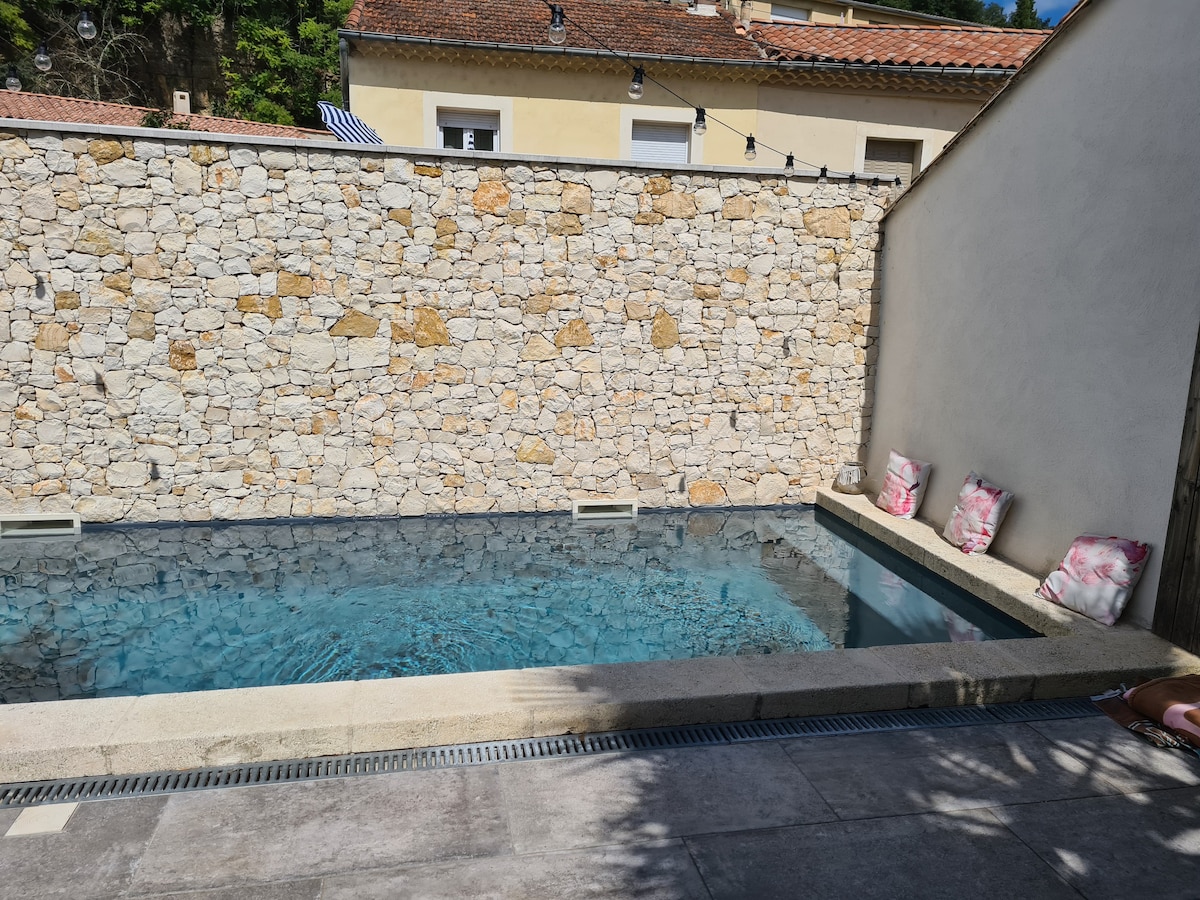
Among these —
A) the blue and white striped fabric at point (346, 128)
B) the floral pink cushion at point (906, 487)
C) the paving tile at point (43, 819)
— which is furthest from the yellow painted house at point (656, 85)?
the paving tile at point (43, 819)

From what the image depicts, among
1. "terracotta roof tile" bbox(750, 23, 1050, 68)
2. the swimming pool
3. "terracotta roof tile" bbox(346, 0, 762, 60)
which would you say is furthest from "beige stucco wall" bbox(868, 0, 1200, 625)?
"terracotta roof tile" bbox(346, 0, 762, 60)

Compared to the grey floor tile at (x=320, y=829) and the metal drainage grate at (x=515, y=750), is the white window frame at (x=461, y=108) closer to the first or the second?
the metal drainage grate at (x=515, y=750)

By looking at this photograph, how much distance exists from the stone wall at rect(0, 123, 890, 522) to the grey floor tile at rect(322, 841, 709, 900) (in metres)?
6.38

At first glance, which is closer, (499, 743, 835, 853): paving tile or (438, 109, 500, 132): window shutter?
(499, 743, 835, 853): paving tile

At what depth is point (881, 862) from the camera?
3.38m

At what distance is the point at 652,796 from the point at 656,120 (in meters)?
11.4

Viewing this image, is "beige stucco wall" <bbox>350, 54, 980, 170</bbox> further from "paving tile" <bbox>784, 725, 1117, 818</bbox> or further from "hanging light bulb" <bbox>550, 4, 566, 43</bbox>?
"paving tile" <bbox>784, 725, 1117, 818</bbox>

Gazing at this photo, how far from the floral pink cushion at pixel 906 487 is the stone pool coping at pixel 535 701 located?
137 inches

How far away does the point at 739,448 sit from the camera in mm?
10008

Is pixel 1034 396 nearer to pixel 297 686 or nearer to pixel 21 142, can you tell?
pixel 297 686

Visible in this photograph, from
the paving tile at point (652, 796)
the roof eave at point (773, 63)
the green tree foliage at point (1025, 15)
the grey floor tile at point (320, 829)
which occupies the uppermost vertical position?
the green tree foliage at point (1025, 15)

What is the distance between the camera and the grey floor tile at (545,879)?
3135mm

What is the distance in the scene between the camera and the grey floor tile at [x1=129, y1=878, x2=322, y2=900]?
10.1 ft

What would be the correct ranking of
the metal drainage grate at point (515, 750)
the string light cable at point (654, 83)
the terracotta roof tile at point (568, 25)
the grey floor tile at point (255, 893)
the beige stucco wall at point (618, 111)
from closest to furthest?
the grey floor tile at point (255, 893) < the metal drainage grate at point (515, 750) < the string light cable at point (654, 83) < the terracotta roof tile at point (568, 25) < the beige stucco wall at point (618, 111)
